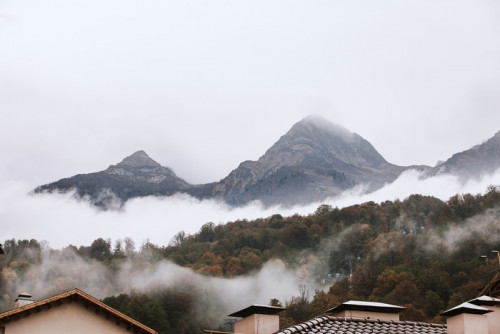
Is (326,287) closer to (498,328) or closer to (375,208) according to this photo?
(375,208)

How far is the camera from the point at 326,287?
486 ft

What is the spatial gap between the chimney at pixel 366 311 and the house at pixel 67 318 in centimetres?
783

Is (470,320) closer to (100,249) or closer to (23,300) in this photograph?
(23,300)

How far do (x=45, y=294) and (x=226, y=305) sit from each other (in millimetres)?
28940

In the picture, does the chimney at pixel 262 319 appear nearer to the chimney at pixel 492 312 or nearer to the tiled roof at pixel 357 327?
the tiled roof at pixel 357 327

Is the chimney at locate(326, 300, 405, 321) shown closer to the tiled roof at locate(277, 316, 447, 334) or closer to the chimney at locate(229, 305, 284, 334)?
the tiled roof at locate(277, 316, 447, 334)

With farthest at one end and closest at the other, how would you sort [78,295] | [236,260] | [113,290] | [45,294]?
[236,260] < [113,290] < [45,294] < [78,295]

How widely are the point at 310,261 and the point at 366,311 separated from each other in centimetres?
13239

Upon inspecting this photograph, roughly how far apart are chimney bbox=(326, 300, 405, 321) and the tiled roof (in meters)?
0.79

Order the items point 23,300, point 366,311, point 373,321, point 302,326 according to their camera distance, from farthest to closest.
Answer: point 366,311 < point 23,300 < point 373,321 < point 302,326

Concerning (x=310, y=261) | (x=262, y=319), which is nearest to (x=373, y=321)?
(x=262, y=319)

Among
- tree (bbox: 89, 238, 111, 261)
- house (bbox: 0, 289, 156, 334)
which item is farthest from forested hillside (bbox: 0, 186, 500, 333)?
house (bbox: 0, 289, 156, 334)

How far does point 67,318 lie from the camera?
30172mm

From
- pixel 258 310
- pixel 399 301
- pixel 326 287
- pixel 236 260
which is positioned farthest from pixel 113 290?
pixel 258 310
